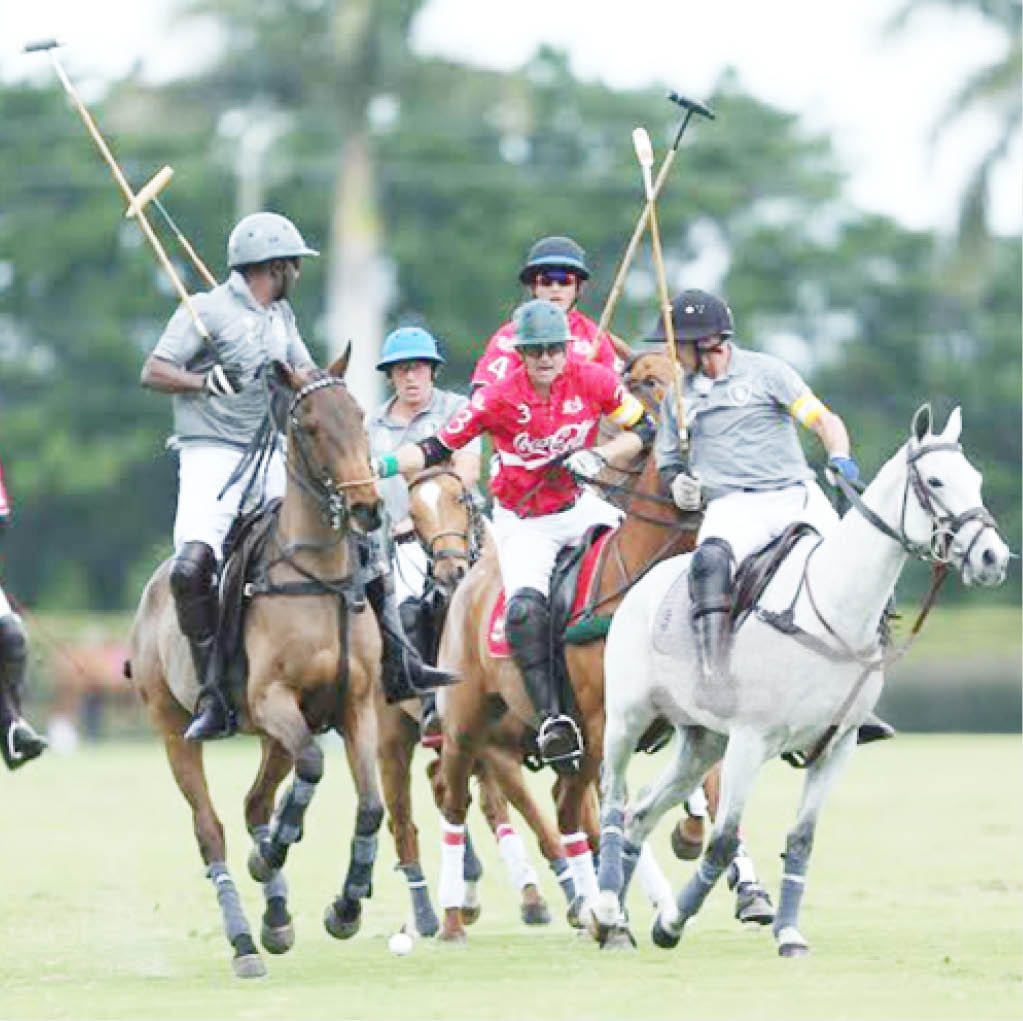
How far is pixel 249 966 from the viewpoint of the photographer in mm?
12883

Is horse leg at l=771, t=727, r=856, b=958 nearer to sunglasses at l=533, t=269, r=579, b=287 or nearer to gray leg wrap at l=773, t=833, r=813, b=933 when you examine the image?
gray leg wrap at l=773, t=833, r=813, b=933

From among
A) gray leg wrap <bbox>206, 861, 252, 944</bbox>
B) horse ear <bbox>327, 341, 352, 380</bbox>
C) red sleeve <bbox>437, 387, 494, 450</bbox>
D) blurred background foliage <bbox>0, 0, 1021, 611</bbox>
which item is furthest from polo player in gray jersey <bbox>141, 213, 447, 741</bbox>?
blurred background foliage <bbox>0, 0, 1021, 611</bbox>

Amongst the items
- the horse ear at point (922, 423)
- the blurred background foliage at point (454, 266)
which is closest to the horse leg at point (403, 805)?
the horse ear at point (922, 423)

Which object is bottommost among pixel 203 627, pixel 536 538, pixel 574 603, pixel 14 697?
pixel 14 697

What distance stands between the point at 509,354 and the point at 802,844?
108 inches

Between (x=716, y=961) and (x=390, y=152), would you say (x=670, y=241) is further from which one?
(x=716, y=961)

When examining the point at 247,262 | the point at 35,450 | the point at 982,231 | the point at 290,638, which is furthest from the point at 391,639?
the point at 35,450

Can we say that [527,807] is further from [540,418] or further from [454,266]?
[454,266]

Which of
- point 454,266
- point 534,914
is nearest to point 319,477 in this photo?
point 534,914

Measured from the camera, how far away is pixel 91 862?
20016 millimetres

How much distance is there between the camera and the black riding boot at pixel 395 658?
1380cm

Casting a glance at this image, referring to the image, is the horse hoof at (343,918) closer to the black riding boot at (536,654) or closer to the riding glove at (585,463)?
the black riding boot at (536,654)

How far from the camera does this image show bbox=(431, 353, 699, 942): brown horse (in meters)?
14.3

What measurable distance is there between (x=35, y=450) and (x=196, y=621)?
4302 centimetres
